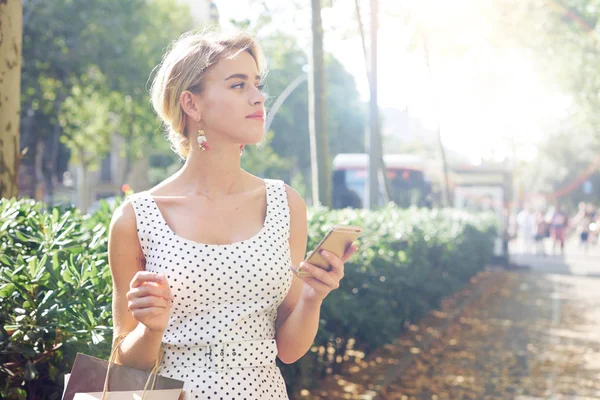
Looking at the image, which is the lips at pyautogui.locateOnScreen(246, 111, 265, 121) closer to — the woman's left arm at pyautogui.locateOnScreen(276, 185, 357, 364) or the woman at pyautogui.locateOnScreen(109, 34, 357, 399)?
the woman at pyautogui.locateOnScreen(109, 34, 357, 399)

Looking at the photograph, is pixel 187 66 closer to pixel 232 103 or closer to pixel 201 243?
pixel 232 103

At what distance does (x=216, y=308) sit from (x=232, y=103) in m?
0.61

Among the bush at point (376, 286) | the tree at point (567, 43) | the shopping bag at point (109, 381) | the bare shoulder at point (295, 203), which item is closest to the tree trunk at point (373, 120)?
the bush at point (376, 286)

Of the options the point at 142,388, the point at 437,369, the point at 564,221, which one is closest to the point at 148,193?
the point at 142,388

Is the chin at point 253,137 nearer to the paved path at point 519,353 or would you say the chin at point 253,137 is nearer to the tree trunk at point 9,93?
the tree trunk at point 9,93

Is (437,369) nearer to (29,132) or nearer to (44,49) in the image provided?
(44,49)

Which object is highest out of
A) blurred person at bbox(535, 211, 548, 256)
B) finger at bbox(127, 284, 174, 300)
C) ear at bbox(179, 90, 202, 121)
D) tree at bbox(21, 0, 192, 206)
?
tree at bbox(21, 0, 192, 206)

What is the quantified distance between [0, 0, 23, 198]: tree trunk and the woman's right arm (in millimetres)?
2858

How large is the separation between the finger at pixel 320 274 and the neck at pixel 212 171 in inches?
17.8

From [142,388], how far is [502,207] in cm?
2628

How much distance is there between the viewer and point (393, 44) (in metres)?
15.3

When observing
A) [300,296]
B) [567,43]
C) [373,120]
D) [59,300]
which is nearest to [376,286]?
[59,300]

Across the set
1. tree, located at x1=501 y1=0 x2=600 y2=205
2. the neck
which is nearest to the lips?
the neck

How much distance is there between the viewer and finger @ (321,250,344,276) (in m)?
2.22
